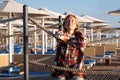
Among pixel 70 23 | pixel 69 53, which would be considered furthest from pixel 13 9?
Answer: pixel 69 53

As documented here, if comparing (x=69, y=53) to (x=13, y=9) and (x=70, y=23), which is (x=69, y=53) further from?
(x=13, y=9)

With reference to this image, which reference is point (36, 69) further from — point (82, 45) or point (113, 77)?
point (82, 45)

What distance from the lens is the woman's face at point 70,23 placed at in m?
3.58

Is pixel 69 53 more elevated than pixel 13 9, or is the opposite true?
pixel 13 9

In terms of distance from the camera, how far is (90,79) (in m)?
6.32

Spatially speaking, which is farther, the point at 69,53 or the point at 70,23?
the point at 70,23

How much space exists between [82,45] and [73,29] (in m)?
0.21

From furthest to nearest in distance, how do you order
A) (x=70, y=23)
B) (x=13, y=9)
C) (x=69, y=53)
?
1. (x=13, y=9)
2. (x=70, y=23)
3. (x=69, y=53)

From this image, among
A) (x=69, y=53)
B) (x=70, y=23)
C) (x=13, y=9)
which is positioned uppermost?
(x=13, y=9)

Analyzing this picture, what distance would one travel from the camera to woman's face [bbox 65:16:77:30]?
3.58 metres

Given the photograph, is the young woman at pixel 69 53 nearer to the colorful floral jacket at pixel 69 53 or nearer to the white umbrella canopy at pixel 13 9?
the colorful floral jacket at pixel 69 53

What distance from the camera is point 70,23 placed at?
360cm

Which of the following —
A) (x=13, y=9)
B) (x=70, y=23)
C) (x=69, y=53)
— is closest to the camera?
(x=69, y=53)

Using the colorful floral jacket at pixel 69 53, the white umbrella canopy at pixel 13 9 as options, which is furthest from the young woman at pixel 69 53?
the white umbrella canopy at pixel 13 9
